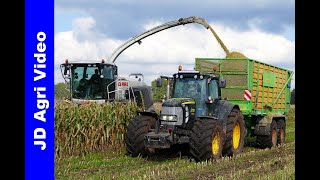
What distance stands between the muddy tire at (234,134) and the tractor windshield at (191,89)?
3.27 feet

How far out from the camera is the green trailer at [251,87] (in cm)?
1345

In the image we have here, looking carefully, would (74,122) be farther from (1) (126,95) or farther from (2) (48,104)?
(2) (48,104)

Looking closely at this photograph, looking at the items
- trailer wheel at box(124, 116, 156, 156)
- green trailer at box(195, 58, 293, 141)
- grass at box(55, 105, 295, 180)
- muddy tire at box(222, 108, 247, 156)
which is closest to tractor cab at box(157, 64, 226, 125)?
trailer wheel at box(124, 116, 156, 156)

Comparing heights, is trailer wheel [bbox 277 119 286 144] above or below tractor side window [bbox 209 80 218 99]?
below

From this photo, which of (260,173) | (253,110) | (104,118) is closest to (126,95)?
(104,118)

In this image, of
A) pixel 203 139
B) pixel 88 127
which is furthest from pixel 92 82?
pixel 203 139

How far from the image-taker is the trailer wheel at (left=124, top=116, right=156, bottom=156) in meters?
11.0

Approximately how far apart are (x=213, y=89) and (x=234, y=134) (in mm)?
1507

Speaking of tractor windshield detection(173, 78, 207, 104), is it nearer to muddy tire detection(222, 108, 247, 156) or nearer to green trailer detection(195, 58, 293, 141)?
muddy tire detection(222, 108, 247, 156)

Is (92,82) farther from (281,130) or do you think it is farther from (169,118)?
(281,130)

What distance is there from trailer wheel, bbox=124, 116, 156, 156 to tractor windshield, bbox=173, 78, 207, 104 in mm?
951

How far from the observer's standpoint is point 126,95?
15.4 m

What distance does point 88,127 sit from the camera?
1227 centimetres
